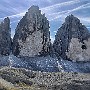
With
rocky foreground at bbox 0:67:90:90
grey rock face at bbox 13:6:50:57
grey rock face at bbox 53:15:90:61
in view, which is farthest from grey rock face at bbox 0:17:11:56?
rocky foreground at bbox 0:67:90:90

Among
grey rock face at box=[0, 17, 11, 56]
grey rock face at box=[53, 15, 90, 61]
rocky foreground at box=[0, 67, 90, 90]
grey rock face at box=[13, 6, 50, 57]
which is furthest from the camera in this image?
grey rock face at box=[53, 15, 90, 61]

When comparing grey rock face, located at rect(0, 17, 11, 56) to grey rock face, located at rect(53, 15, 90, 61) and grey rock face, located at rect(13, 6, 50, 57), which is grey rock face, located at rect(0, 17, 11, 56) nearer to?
grey rock face, located at rect(13, 6, 50, 57)

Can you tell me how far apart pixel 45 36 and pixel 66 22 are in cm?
793

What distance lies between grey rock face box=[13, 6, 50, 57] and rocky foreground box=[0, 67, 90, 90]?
2393 cm

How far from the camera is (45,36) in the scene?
131125mm

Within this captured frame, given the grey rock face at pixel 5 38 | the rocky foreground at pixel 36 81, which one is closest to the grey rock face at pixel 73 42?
the grey rock face at pixel 5 38

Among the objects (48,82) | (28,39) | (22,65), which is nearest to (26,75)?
(48,82)

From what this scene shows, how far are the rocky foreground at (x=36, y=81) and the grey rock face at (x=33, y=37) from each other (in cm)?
2393

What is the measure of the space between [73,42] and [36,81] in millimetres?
39438

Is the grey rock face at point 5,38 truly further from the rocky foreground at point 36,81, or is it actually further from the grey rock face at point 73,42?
the rocky foreground at point 36,81

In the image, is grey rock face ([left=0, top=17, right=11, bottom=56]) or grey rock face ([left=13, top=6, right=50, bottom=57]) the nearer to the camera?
grey rock face ([left=13, top=6, right=50, bottom=57])

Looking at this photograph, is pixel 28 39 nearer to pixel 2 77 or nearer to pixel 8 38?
pixel 8 38

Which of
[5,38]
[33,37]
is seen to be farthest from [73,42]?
[5,38]

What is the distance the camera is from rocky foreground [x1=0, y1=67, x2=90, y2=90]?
84.3 m
